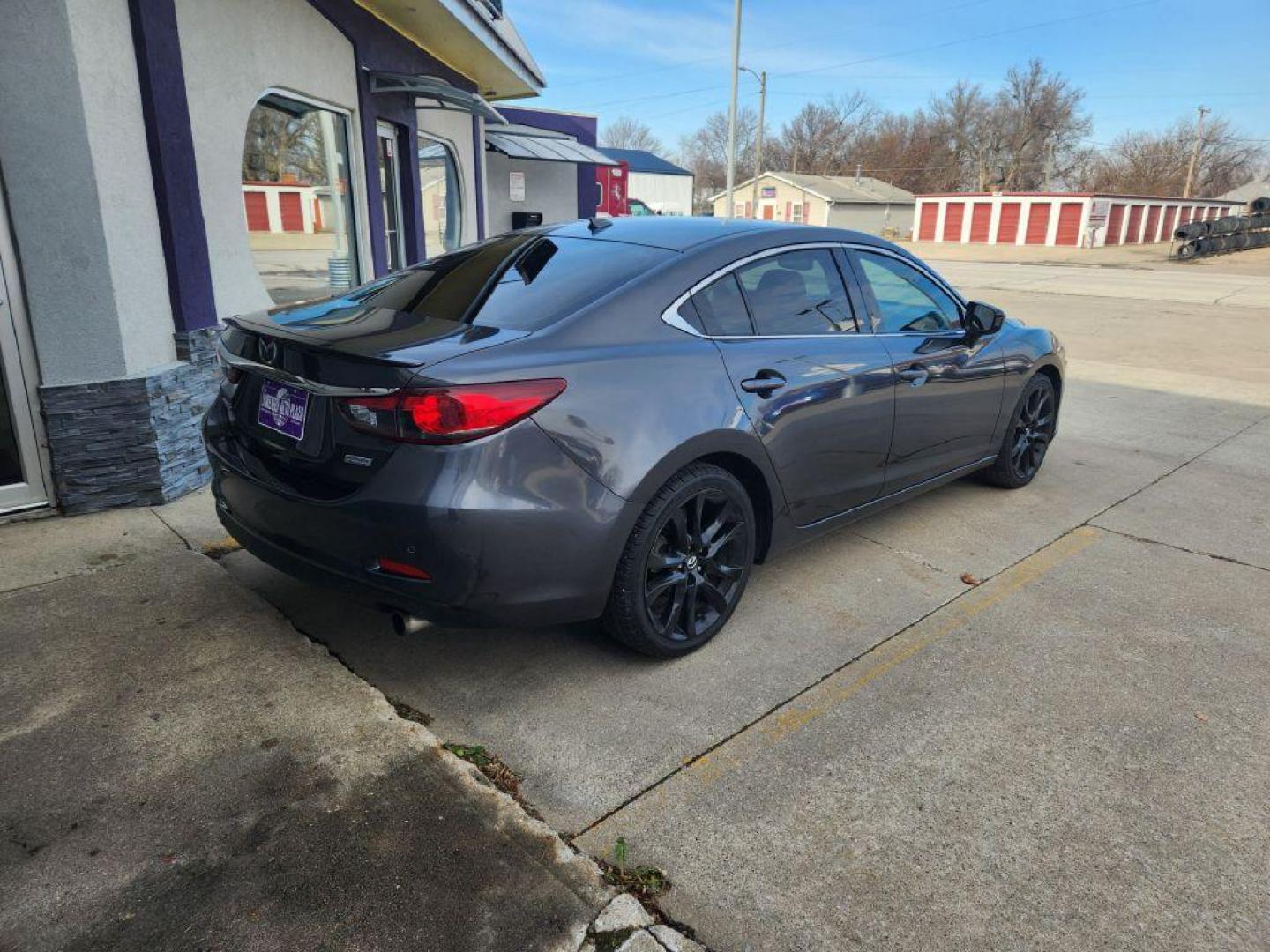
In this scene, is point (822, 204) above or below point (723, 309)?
above

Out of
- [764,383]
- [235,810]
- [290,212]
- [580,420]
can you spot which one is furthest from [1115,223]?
[235,810]

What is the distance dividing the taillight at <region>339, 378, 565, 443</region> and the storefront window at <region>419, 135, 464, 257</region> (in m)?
7.86

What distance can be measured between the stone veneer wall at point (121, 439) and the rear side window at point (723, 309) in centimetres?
303

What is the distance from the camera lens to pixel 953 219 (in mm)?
52219

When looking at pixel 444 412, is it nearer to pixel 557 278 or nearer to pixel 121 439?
pixel 557 278

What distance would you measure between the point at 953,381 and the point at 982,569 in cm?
94

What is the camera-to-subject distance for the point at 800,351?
346 centimetres

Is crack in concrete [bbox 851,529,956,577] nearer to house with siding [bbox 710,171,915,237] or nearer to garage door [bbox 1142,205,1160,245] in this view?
house with siding [bbox 710,171,915,237]

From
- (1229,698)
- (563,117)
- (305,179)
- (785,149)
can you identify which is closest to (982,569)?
(1229,698)

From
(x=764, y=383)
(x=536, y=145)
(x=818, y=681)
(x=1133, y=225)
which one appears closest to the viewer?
(x=818, y=681)

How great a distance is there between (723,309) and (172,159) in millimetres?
3410

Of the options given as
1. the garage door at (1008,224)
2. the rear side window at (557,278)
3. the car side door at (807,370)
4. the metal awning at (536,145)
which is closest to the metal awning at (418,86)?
the rear side window at (557,278)

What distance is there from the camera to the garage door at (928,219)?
53094mm

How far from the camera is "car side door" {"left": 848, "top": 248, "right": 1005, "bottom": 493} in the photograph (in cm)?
398
